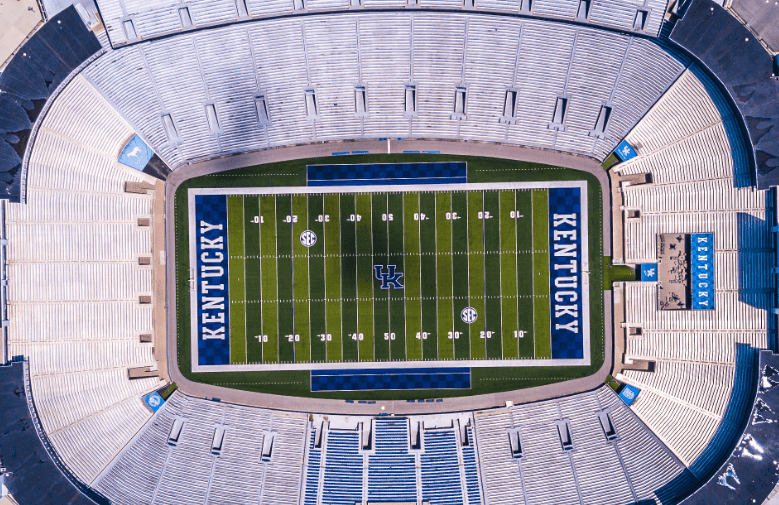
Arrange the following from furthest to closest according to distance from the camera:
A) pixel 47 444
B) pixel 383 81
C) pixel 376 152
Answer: pixel 376 152 → pixel 383 81 → pixel 47 444

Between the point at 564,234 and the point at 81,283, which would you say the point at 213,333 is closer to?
the point at 81,283

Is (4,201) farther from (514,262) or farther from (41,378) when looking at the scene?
(514,262)

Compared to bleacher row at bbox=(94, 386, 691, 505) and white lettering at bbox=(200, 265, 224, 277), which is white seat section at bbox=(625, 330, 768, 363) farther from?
white lettering at bbox=(200, 265, 224, 277)

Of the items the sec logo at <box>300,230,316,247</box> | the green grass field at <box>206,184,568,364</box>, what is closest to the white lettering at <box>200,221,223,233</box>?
the green grass field at <box>206,184,568,364</box>

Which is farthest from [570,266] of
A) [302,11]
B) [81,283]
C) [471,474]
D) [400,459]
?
[81,283]

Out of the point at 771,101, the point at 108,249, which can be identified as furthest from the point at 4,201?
the point at 771,101

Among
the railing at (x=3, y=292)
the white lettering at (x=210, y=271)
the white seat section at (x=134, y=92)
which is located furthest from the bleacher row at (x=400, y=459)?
the white seat section at (x=134, y=92)

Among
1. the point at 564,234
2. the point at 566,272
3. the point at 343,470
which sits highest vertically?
the point at 564,234
